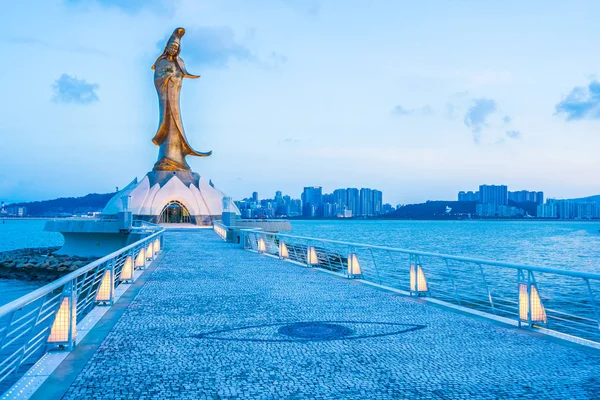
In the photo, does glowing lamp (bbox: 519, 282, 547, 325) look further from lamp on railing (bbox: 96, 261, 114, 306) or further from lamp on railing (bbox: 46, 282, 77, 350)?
lamp on railing (bbox: 96, 261, 114, 306)

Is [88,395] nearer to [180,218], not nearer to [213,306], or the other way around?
[213,306]

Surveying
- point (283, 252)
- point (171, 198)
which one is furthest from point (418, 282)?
point (171, 198)

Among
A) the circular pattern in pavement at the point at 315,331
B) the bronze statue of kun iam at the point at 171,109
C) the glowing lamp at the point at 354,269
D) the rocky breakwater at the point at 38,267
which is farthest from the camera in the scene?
the bronze statue of kun iam at the point at 171,109

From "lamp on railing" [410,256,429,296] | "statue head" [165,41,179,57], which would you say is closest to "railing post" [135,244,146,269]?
"lamp on railing" [410,256,429,296]

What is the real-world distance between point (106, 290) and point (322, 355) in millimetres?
4300

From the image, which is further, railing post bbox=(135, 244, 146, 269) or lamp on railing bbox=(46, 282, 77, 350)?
railing post bbox=(135, 244, 146, 269)

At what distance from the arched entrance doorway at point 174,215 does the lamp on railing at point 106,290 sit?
1759 inches

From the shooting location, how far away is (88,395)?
13.8 ft

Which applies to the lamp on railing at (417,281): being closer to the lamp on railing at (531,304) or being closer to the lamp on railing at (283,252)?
the lamp on railing at (531,304)

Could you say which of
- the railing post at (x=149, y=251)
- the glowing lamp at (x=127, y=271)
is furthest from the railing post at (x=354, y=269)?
the railing post at (x=149, y=251)

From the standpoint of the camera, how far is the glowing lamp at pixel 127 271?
1095cm

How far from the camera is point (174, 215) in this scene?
53.9 m

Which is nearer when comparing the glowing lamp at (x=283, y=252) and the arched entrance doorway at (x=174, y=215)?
the glowing lamp at (x=283, y=252)

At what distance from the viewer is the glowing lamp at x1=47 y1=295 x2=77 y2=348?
5539 millimetres
